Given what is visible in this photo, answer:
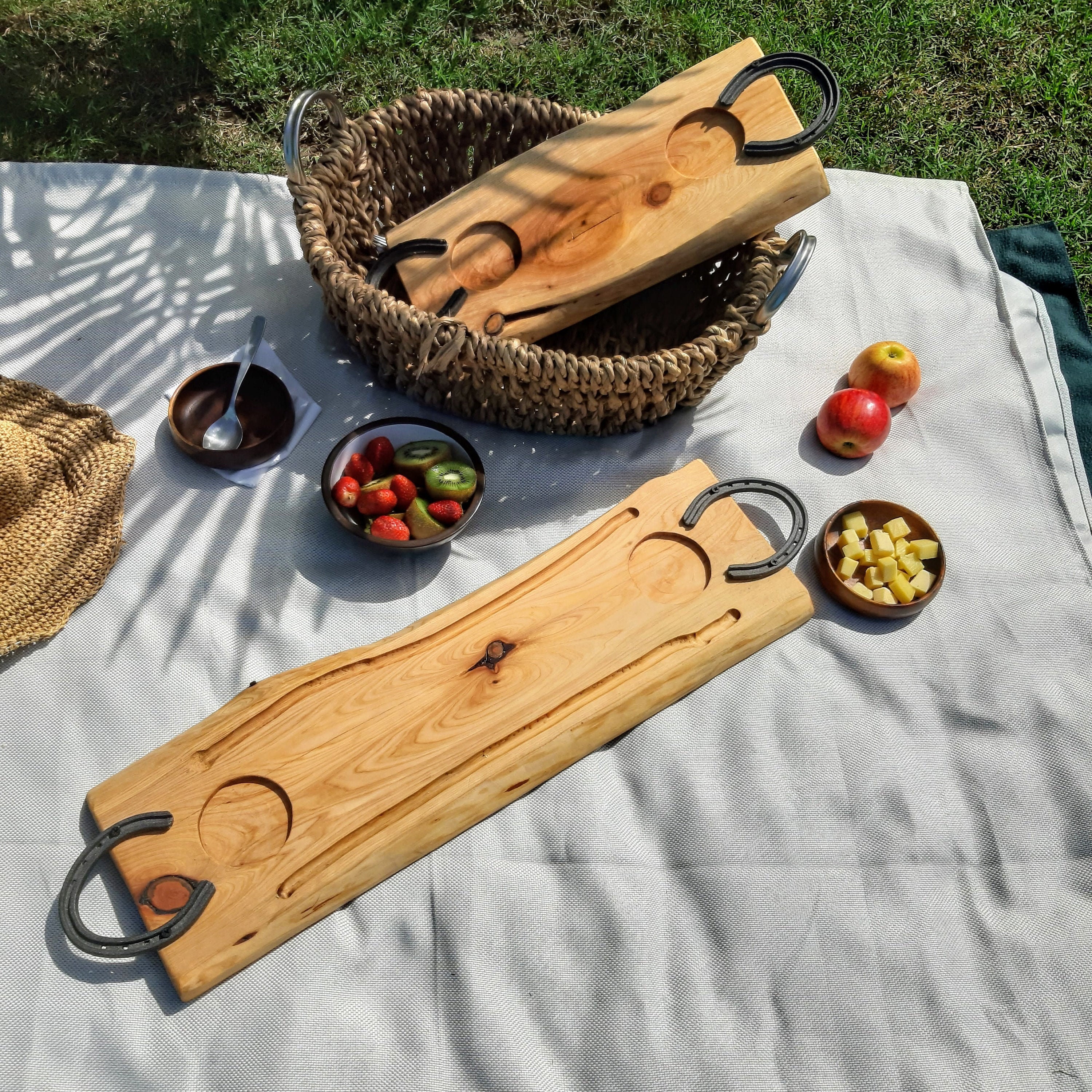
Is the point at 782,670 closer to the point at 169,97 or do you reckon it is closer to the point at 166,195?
the point at 166,195

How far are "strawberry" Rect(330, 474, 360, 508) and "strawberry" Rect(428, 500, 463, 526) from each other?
0.13 metres

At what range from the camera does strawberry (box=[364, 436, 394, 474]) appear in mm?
1639

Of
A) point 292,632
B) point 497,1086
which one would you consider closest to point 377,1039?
point 497,1086

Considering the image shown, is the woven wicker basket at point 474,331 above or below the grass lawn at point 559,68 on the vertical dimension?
below

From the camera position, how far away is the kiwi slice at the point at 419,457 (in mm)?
1628

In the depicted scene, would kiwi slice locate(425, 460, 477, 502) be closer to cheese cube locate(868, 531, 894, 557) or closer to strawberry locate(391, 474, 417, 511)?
strawberry locate(391, 474, 417, 511)

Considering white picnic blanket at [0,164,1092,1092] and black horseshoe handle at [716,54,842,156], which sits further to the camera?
black horseshoe handle at [716,54,842,156]

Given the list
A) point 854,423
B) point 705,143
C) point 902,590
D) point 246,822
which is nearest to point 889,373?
point 854,423

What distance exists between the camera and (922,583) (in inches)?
66.2

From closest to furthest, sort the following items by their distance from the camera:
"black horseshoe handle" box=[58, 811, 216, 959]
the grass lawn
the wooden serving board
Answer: "black horseshoe handle" box=[58, 811, 216, 959]
the wooden serving board
the grass lawn


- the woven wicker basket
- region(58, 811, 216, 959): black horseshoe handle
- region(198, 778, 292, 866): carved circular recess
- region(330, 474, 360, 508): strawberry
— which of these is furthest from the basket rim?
region(58, 811, 216, 959): black horseshoe handle

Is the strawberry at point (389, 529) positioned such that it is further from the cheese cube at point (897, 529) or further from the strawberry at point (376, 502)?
the cheese cube at point (897, 529)

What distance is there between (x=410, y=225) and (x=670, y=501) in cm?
70

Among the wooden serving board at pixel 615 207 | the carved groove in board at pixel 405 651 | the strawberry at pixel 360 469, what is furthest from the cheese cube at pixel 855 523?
the strawberry at pixel 360 469
